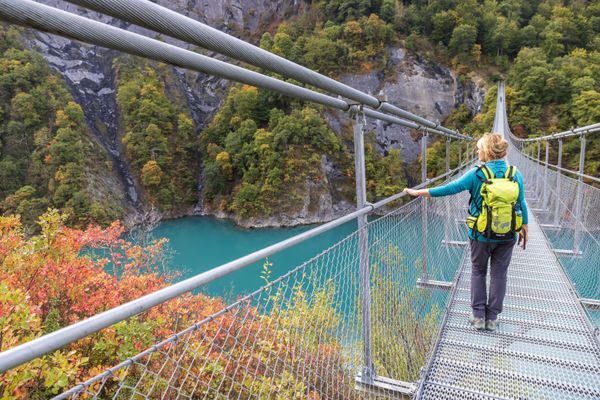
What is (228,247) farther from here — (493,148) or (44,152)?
(493,148)

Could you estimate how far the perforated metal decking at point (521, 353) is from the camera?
1.43 m

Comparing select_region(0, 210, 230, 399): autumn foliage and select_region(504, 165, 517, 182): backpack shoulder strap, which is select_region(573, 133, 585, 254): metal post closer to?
select_region(504, 165, 517, 182): backpack shoulder strap

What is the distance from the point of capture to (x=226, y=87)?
2945cm

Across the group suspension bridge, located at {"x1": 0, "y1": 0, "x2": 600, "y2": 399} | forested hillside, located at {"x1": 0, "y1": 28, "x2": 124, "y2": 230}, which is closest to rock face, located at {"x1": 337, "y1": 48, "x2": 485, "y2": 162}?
forested hillside, located at {"x1": 0, "y1": 28, "x2": 124, "y2": 230}

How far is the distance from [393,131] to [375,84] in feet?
11.0

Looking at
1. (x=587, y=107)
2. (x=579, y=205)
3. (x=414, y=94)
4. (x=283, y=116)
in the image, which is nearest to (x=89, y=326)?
(x=579, y=205)

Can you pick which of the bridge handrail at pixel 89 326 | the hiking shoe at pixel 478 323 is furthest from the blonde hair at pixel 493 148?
the bridge handrail at pixel 89 326

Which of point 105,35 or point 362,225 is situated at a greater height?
point 105,35

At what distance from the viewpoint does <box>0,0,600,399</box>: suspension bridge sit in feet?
1.65

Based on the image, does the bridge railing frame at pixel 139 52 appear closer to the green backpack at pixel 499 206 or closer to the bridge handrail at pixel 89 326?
the bridge handrail at pixel 89 326

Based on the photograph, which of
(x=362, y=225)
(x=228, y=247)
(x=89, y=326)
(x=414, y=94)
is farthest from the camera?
(x=414, y=94)

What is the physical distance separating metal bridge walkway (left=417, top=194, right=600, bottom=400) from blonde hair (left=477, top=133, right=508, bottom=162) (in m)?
0.86

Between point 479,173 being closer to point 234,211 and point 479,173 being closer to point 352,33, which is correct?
point 234,211

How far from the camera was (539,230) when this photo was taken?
12.7 feet
